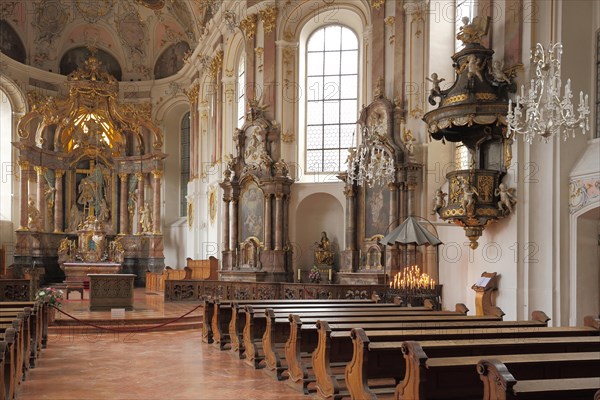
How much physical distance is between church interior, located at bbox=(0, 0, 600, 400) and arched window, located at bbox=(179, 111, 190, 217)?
0.23 meters

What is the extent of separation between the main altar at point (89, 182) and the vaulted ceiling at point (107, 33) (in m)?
1.64

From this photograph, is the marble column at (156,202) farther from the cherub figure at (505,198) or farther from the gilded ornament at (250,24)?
the cherub figure at (505,198)

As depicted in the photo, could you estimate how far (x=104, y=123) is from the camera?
27.0 meters

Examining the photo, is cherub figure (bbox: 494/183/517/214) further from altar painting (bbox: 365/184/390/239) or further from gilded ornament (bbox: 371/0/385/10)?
gilded ornament (bbox: 371/0/385/10)

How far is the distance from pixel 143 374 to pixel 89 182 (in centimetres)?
2050

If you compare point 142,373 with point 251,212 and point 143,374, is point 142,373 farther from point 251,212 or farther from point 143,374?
point 251,212

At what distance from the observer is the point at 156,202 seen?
92.1ft

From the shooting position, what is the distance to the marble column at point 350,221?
17.8 meters

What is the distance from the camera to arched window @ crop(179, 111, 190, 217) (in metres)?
29.3

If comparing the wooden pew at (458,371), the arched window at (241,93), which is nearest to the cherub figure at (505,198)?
the wooden pew at (458,371)

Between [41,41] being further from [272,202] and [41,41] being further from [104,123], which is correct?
[272,202]

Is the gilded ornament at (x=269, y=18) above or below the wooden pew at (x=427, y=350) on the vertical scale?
above

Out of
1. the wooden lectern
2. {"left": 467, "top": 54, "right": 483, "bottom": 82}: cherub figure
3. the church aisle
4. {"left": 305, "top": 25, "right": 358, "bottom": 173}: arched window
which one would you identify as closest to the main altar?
{"left": 305, "top": 25, "right": 358, "bottom": 173}: arched window

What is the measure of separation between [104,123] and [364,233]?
1409 centimetres
